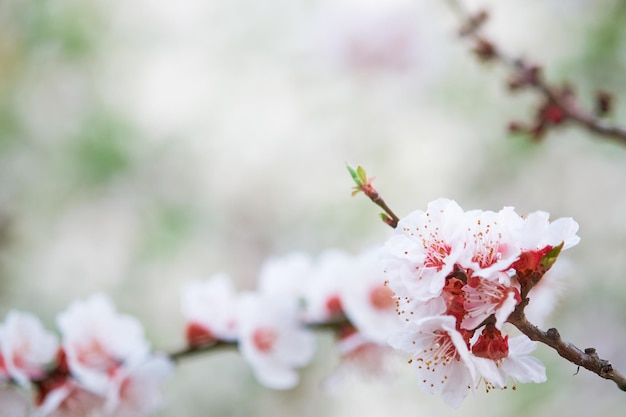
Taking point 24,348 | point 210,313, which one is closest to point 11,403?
point 24,348

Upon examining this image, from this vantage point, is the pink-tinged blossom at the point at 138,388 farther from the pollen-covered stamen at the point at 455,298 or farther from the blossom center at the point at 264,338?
the pollen-covered stamen at the point at 455,298

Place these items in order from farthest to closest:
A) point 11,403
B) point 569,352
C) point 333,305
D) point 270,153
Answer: point 270,153, point 333,305, point 11,403, point 569,352

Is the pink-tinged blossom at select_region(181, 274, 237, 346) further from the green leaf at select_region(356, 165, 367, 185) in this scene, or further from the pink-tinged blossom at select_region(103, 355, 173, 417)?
the green leaf at select_region(356, 165, 367, 185)

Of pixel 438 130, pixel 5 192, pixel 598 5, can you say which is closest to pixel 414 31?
pixel 438 130

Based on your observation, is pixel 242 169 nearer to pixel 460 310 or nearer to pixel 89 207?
pixel 89 207

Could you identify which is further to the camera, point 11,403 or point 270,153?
point 270,153

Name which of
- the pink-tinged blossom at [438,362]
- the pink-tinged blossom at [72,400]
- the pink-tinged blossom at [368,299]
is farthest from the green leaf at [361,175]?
the pink-tinged blossom at [72,400]

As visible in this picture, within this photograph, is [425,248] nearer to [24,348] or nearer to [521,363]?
[521,363]
